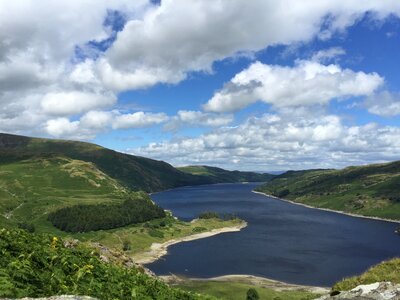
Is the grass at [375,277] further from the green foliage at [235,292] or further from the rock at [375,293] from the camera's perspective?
the green foliage at [235,292]

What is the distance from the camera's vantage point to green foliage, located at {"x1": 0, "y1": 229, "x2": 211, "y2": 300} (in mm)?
22297

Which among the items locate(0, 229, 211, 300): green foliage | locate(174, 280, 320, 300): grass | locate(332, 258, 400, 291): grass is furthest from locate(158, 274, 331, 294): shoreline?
locate(0, 229, 211, 300): green foliage

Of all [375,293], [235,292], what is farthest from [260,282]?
[375,293]

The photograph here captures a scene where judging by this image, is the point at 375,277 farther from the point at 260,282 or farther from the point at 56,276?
the point at 260,282

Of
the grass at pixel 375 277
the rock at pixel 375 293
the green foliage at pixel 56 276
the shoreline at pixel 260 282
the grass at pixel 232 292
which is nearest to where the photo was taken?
the green foliage at pixel 56 276

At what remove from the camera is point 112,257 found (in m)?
48.8

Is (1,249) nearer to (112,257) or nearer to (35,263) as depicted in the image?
(35,263)

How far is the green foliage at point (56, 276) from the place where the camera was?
73.2ft

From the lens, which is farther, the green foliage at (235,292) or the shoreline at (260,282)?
the shoreline at (260,282)

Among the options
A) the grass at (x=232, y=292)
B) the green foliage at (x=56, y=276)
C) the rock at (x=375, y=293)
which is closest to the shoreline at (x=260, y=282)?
the grass at (x=232, y=292)

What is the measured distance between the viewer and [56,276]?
25844 millimetres

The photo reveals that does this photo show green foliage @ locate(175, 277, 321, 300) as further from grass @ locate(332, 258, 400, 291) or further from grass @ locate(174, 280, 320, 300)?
grass @ locate(332, 258, 400, 291)

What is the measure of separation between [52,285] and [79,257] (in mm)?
12503

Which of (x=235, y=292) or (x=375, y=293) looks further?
(x=235, y=292)
